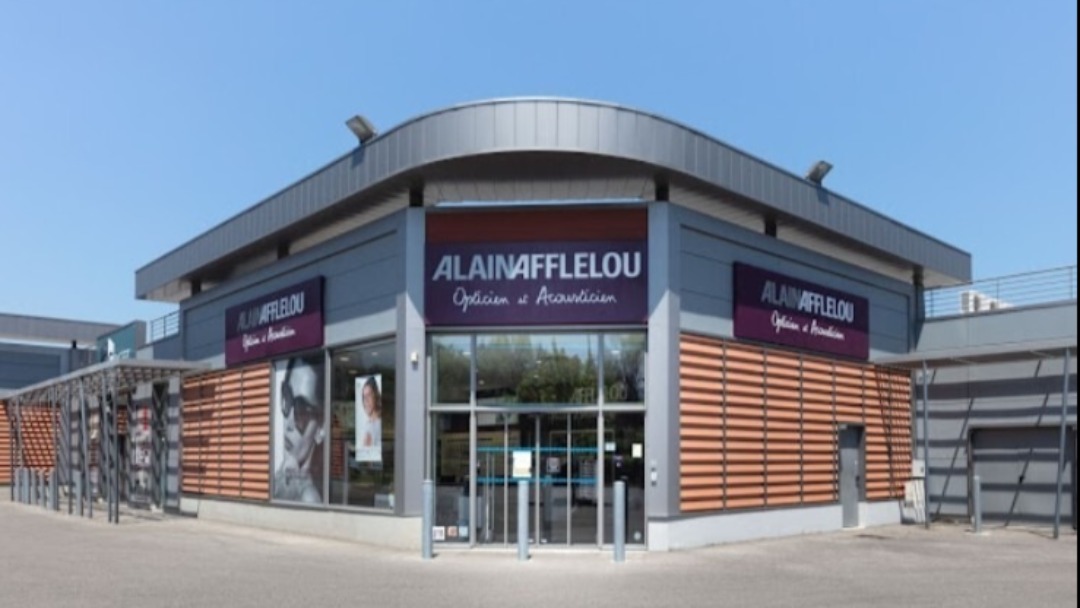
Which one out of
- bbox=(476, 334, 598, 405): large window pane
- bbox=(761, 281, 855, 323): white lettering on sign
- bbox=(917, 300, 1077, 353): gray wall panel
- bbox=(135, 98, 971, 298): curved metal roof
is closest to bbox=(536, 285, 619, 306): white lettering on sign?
bbox=(476, 334, 598, 405): large window pane

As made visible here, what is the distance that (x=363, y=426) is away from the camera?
18672 millimetres

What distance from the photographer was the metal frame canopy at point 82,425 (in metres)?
24.1

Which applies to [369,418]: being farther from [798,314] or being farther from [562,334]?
[798,314]

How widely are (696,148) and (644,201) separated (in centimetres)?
116

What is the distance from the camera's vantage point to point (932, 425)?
22938mm

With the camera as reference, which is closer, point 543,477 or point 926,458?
point 543,477

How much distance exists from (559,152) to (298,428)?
844cm

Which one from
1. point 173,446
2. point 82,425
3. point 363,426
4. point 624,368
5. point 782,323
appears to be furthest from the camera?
point 173,446

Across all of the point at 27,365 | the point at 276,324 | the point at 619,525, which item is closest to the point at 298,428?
the point at 276,324

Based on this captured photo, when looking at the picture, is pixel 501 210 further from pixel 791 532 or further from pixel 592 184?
pixel 791 532

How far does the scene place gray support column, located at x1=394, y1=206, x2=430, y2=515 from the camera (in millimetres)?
17031

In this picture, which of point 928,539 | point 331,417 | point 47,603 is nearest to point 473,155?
point 331,417

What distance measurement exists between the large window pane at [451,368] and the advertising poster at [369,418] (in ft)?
4.51

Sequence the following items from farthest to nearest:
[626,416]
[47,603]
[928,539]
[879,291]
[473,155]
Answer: [879,291], [928,539], [626,416], [473,155], [47,603]
